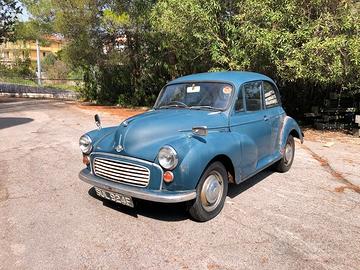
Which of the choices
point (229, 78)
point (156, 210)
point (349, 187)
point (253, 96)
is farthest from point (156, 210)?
point (349, 187)

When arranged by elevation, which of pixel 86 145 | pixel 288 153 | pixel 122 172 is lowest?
pixel 288 153

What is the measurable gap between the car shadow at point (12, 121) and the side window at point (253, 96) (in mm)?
8842

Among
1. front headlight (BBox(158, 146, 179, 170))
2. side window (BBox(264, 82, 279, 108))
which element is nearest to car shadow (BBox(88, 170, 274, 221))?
front headlight (BBox(158, 146, 179, 170))

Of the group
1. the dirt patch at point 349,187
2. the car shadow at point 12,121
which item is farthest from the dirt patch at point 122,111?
the dirt patch at point 349,187

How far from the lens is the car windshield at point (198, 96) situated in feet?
16.5

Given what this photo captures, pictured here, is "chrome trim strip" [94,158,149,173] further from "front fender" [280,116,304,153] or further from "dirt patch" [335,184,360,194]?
"dirt patch" [335,184,360,194]

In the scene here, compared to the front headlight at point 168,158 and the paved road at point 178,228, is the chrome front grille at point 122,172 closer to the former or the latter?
the front headlight at point 168,158

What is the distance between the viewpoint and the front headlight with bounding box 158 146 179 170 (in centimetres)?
389

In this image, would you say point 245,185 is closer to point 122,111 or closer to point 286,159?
point 286,159

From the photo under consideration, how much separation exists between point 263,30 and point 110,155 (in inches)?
268

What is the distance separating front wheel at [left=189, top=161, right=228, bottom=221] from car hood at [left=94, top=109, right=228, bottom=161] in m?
0.53

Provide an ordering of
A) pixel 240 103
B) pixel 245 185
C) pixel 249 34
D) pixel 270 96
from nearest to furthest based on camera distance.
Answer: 1. pixel 240 103
2. pixel 245 185
3. pixel 270 96
4. pixel 249 34

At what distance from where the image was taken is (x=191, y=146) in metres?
4.05

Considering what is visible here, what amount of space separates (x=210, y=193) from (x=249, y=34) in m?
6.69
